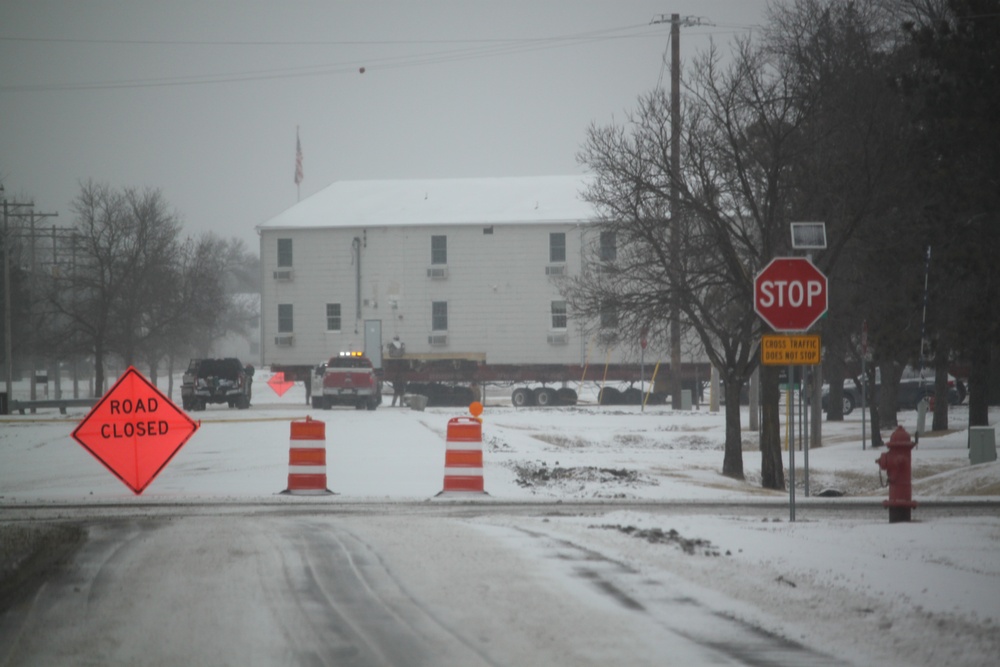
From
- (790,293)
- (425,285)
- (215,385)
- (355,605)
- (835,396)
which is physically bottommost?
(835,396)

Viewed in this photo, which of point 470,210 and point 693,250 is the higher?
point 470,210

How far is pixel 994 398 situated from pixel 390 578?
46635 mm

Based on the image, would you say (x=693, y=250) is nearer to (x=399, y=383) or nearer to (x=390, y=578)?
(x=390, y=578)

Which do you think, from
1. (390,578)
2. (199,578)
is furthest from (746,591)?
(199,578)

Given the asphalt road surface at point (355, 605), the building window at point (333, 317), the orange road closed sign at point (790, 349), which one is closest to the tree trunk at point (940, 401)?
the orange road closed sign at point (790, 349)

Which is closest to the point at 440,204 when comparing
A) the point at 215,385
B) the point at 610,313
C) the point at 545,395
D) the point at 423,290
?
the point at 423,290

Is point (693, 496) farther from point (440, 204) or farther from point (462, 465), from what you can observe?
point (440, 204)

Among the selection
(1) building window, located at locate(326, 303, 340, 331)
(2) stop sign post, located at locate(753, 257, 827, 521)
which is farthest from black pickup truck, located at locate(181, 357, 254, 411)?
(2) stop sign post, located at locate(753, 257, 827, 521)

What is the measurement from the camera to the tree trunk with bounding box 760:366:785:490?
72.4ft

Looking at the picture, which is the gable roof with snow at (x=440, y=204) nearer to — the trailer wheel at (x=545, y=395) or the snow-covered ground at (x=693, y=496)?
the trailer wheel at (x=545, y=395)

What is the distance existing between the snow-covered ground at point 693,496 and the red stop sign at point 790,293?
8.11 feet

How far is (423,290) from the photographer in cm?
5862

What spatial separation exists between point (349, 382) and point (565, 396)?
1389 centimetres

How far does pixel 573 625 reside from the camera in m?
7.25
